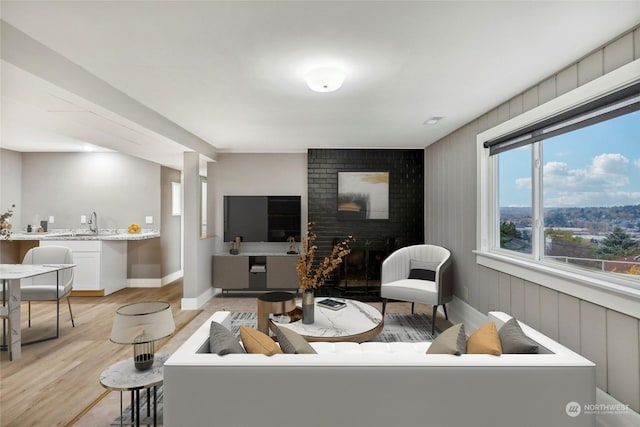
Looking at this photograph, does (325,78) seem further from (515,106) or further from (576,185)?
(576,185)

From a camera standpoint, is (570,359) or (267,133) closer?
(570,359)

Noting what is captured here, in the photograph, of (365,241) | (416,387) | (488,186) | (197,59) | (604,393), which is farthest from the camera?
(365,241)

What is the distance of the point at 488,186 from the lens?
3.65 m

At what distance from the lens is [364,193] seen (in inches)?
225

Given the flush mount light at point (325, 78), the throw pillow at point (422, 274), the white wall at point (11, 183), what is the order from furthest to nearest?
the white wall at point (11, 183)
the throw pillow at point (422, 274)
the flush mount light at point (325, 78)

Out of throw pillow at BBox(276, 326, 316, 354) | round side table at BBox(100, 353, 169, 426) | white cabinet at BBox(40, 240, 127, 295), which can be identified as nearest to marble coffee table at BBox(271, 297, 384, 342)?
throw pillow at BBox(276, 326, 316, 354)

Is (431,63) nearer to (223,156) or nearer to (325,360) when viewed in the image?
(325,360)

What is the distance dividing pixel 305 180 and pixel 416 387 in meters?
4.69

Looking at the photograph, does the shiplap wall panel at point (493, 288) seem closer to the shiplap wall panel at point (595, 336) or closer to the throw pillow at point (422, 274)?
the throw pillow at point (422, 274)

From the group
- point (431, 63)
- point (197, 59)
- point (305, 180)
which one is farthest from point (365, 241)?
point (197, 59)

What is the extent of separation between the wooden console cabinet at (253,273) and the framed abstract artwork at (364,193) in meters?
1.21

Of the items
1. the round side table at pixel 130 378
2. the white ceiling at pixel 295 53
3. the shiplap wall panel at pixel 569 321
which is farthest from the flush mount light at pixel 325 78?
the shiplap wall panel at pixel 569 321

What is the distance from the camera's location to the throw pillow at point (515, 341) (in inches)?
63.1

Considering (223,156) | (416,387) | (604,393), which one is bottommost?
(604,393)
